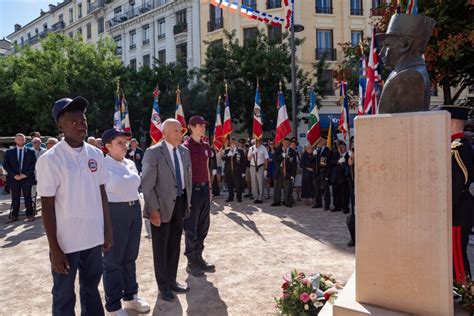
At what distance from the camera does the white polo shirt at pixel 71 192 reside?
2.95 meters

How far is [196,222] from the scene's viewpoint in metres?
5.46

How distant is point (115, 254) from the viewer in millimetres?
4031

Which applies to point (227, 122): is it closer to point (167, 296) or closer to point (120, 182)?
point (167, 296)

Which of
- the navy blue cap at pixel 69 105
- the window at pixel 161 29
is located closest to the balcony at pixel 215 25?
the window at pixel 161 29

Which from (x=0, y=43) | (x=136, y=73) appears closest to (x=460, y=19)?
(x=136, y=73)

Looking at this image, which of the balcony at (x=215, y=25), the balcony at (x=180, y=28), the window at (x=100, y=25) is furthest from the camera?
the window at (x=100, y=25)

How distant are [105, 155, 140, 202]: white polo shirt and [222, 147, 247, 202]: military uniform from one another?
806cm

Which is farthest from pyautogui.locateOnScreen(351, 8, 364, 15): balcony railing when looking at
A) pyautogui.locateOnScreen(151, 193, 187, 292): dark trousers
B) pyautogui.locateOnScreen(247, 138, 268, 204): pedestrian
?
pyautogui.locateOnScreen(151, 193, 187, 292): dark trousers

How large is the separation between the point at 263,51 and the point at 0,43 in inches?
2402

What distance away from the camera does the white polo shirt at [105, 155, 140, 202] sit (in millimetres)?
3988

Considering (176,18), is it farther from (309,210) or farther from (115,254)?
(115,254)

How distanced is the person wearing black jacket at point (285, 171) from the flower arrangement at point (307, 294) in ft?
23.7

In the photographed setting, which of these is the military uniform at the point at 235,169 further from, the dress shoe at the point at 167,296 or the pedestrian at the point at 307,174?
the dress shoe at the point at 167,296

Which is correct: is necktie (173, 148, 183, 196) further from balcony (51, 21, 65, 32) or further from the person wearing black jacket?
balcony (51, 21, 65, 32)
